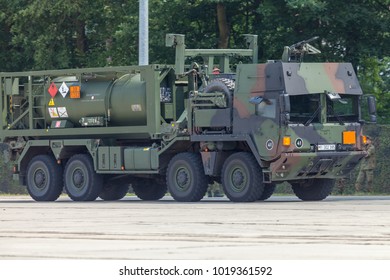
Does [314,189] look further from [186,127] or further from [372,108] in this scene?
[186,127]

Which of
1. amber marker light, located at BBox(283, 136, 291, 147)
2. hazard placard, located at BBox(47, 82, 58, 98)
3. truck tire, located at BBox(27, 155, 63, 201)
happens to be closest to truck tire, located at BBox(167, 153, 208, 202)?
amber marker light, located at BBox(283, 136, 291, 147)

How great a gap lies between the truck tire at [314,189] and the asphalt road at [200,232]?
143 inches

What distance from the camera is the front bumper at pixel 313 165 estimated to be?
95.3 feet

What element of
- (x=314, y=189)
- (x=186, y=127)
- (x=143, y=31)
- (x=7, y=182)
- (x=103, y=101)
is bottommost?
(x=7, y=182)

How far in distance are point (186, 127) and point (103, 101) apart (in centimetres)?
214

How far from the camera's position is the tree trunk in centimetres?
4200

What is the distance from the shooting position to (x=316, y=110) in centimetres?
2969

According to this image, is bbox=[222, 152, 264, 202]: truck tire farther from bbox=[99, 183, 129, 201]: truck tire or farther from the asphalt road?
bbox=[99, 183, 129, 201]: truck tire

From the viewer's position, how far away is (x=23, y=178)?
1340 inches

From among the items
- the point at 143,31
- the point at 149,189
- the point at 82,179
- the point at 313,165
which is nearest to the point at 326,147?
the point at 313,165

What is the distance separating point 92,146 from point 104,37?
13347 millimetres
